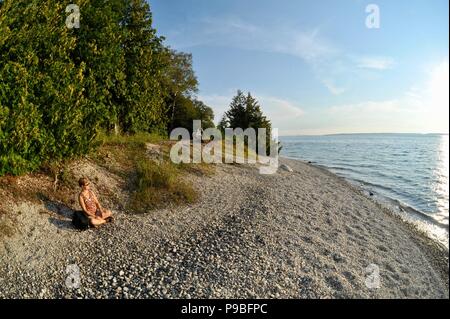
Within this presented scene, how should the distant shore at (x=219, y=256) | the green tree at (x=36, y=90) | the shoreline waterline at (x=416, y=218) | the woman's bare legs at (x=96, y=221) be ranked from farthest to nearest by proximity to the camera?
the shoreline waterline at (x=416, y=218) < the woman's bare legs at (x=96, y=221) < the green tree at (x=36, y=90) < the distant shore at (x=219, y=256)

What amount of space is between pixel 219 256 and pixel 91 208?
5.54 m

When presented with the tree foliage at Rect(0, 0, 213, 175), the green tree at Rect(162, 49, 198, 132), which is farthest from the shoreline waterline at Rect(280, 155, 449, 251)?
the green tree at Rect(162, 49, 198, 132)

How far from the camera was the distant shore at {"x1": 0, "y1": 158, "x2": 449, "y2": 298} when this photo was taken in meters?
9.02

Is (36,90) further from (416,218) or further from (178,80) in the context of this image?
(178,80)

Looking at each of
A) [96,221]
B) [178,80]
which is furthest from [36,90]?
[178,80]

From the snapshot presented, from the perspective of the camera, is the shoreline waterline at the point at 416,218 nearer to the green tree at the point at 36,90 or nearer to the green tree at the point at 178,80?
the green tree at the point at 36,90

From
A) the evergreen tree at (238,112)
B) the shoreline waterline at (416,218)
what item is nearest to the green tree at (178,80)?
the evergreen tree at (238,112)

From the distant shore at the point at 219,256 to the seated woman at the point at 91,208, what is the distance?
460 mm

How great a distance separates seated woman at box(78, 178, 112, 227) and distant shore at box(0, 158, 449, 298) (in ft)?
1.51

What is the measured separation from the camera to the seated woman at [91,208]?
11.8 meters

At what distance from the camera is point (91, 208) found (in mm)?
12141

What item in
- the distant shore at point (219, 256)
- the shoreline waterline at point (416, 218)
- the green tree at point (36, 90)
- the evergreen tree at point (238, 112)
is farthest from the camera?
the evergreen tree at point (238, 112)

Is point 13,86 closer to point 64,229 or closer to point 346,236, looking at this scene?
point 64,229

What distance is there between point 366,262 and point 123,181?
12.3 metres
